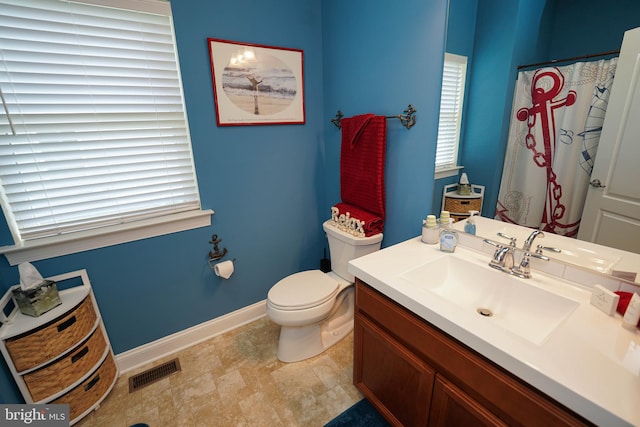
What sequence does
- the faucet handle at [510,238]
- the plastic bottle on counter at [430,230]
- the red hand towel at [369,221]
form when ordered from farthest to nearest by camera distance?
the red hand towel at [369,221] → the plastic bottle on counter at [430,230] → the faucet handle at [510,238]

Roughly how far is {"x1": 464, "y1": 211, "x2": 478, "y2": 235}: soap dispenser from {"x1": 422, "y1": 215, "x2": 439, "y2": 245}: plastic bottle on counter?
14cm

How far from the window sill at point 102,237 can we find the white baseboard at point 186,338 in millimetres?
721

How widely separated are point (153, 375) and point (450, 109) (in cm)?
226

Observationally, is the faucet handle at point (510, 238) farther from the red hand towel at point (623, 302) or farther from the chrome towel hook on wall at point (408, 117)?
the chrome towel hook on wall at point (408, 117)

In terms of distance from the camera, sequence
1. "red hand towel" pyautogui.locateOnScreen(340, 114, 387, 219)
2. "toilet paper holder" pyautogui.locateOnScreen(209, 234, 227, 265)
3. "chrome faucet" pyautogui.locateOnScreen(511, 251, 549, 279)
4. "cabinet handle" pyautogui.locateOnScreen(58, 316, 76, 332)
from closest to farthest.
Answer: "chrome faucet" pyautogui.locateOnScreen(511, 251, 549, 279) < "cabinet handle" pyautogui.locateOnScreen(58, 316, 76, 332) < "red hand towel" pyautogui.locateOnScreen(340, 114, 387, 219) < "toilet paper holder" pyautogui.locateOnScreen(209, 234, 227, 265)

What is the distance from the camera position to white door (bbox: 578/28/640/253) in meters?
0.91

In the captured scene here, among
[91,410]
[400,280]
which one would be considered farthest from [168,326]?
[400,280]

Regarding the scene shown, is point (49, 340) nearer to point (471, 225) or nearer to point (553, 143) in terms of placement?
point (471, 225)

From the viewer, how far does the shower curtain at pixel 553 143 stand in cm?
101

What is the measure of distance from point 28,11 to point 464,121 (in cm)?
Answer: 202

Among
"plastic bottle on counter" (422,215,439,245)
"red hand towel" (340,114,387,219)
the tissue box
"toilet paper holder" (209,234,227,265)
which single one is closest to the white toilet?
"red hand towel" (340,114,387,219)

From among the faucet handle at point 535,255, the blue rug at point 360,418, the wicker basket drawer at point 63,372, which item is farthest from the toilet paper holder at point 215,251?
the faucet handle at point 535,255

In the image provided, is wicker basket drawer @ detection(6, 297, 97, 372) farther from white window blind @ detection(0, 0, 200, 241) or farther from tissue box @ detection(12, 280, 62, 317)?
white window blind @ detection(0, 0, 200, 241)

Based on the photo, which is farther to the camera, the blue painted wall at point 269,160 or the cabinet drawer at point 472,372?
the blue painted wall at point 269,160
